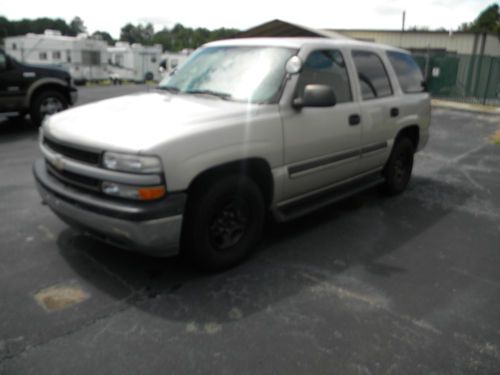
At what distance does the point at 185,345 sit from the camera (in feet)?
8.78

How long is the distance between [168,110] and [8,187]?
3.28m

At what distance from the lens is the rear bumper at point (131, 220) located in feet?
9.55

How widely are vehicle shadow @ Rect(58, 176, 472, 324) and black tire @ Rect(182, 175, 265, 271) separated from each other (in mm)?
156

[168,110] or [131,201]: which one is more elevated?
[168,110]

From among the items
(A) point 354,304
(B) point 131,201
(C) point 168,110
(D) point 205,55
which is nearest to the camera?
(B) point 131,201

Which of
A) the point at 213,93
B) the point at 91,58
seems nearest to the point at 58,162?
the point at 213,93

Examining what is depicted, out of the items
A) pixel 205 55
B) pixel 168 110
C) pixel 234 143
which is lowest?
pixel 234 143

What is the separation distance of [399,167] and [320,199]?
71.6 inches

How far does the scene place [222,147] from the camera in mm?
3252

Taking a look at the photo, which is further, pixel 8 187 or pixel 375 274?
pixel 8 187

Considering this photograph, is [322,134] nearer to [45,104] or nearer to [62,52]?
[45,104]

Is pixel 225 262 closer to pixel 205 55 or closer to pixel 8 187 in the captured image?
pixel 205 55

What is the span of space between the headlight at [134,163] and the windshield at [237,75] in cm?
115

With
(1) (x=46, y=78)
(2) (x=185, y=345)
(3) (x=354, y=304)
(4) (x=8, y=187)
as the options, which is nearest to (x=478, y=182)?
(3) (x=354, y=304)
